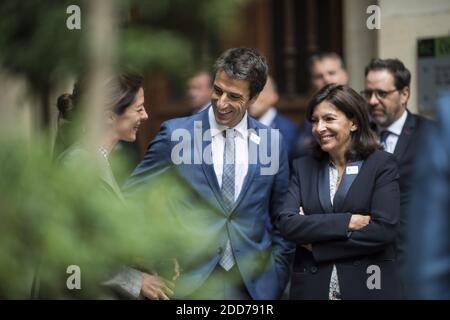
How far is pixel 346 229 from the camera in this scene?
3.90 metres

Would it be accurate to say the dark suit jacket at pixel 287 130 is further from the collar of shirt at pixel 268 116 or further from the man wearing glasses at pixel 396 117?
the man wearing glasses at pixel 396 117

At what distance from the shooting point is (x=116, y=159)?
211cm

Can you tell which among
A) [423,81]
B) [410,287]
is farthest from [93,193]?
[423,81]

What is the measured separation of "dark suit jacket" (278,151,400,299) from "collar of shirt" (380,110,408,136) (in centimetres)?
64

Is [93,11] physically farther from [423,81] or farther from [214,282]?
[423,81]

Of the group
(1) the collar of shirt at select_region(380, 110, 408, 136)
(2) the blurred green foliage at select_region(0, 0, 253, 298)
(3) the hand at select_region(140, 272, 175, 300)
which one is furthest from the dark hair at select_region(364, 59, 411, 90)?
(2) the blurred green foliage at select_region(0, 0, 253, 298)

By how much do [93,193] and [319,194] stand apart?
2.22 meters

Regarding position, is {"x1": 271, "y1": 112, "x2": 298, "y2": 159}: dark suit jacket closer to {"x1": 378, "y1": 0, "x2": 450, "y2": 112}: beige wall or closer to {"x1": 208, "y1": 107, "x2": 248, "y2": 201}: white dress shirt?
{"x1": 378, "y1": 0, "x2": 450, "y2": 112}: beige wall

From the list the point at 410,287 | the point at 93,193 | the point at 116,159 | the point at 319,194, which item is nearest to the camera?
the point at 410,287

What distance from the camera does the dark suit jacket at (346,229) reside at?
391 cm

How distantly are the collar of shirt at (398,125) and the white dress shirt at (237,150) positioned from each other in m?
1.03

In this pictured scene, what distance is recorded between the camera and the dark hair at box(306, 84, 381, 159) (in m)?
4.07

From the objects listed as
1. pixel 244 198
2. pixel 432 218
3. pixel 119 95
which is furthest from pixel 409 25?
pixel 432 218

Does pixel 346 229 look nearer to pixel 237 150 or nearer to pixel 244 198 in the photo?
pixel 244 198
